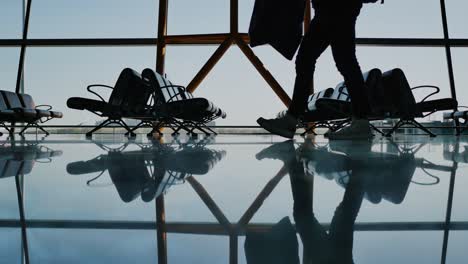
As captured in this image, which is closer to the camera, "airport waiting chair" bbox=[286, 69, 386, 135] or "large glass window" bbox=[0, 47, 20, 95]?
"airport waiting chair" bbox=[286, 69, 386, 135]

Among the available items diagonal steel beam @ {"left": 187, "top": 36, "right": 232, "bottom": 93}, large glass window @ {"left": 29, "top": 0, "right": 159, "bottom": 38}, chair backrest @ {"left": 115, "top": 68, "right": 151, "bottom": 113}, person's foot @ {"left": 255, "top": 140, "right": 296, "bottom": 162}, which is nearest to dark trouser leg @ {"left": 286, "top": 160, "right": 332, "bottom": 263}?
person's foot @ {"left": 255, "top": 140, "right": 296, "bottom": 162}

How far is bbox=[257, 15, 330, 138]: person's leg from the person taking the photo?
7.05ft

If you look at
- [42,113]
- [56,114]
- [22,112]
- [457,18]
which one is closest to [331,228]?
[22,112]

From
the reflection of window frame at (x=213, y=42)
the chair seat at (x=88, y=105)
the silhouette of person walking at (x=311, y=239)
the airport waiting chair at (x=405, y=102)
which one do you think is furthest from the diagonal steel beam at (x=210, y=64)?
the silhouette of person walking at (x=311, y=239)

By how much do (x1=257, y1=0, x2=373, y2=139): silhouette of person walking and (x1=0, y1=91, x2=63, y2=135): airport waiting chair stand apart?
407 cm

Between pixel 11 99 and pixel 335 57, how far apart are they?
552 centimetres

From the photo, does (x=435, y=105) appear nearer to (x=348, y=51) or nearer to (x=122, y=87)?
(x=348, y=51)

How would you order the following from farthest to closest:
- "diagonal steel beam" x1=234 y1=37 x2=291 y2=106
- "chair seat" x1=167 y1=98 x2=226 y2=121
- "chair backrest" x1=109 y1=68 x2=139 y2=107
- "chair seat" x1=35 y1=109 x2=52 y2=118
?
"diagonal steel beam" x1=234 y1=37 x2=291 y2=106 < "chair seat" x1=35 y1=109 x2=52 y2=118 < "chair backrest" x1=109 y1=68 x2=139 y2=107 < "chair seat" x1=167 y1=98 x2=226 y2=121

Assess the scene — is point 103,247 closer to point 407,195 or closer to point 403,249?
point 403,249

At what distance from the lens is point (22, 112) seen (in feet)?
16.4

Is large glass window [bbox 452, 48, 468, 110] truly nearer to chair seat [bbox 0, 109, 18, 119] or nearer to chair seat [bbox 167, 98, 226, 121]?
chair seat [bbox 167, 98, 226, 121]

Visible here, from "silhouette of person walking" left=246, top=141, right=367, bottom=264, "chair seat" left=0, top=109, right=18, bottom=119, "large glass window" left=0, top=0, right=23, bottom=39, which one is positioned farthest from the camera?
"large glass window" left=0, top=0, right=23, bottom=39

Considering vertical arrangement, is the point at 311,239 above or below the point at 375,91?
below

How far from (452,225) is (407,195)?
195mm
